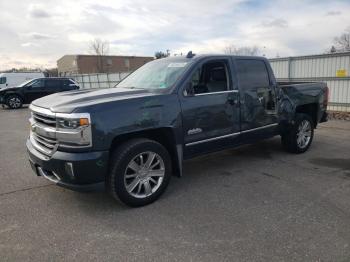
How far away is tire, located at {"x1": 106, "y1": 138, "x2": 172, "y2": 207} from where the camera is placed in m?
3.68

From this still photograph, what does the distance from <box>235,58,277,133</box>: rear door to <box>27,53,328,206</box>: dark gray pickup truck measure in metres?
0.02

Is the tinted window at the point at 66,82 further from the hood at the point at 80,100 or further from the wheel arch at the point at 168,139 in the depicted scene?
the wheel arch at the point at 168,139

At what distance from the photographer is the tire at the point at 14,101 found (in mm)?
18125

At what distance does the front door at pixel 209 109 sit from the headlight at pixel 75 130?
133 cm

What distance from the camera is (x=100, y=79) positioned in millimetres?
28859

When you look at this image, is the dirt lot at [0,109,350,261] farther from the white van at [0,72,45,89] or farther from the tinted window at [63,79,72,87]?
the white van at [0,72,45,89]

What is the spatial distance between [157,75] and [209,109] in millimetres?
953

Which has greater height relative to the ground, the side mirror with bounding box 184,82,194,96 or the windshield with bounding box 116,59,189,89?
the windshield with bounding box 116,59,189,89

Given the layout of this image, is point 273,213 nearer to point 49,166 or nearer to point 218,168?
point 218,168

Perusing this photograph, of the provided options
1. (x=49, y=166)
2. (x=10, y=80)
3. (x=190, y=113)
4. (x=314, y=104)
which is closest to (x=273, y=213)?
(x=190, y=113)

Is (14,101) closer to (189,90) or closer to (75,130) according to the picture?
(189,90)

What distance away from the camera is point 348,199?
13.3 feet

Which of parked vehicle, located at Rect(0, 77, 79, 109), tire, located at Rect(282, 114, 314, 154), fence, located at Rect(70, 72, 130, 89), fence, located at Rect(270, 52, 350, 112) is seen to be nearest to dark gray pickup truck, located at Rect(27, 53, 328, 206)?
tire, located at Rect(282, 114, 314, 154)

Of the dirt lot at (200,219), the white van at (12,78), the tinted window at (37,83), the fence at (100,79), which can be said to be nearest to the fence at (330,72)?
the dirt lot at (200,219)
